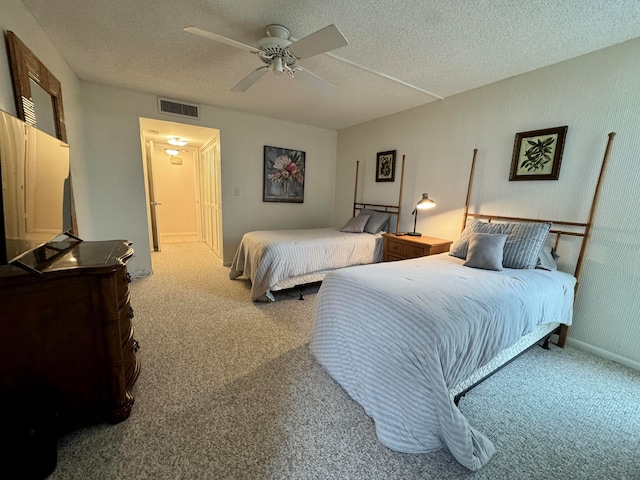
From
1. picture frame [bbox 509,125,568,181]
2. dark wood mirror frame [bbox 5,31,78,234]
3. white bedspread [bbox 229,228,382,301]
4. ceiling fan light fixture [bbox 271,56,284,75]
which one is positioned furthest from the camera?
white bedspread [bbox 229,228,382,301]

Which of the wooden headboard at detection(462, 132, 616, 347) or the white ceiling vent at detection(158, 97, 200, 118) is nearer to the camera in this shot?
the wooden headboard at detection(462, 132, 616, 347)

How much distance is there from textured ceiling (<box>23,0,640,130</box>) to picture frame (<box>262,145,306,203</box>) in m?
1.35

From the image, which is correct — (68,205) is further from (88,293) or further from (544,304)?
(544,304)

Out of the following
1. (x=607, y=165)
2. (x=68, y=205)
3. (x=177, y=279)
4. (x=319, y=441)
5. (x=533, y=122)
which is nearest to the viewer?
(x=319, y=441)

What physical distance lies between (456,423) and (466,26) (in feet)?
8.14

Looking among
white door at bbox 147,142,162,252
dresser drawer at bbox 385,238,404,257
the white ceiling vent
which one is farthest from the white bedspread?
white door at bbox 147,142,162,252

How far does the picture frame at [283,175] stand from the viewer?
14.3 feet

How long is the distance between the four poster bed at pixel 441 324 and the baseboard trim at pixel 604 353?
0.53 ft

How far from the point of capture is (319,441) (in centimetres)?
135

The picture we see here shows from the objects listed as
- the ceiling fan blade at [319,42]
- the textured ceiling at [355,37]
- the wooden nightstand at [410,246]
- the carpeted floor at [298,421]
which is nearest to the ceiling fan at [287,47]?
the ceiling fan blade at [319,42]

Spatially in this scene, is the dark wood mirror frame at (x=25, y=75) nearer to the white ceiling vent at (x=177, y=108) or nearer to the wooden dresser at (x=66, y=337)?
the wooden dresser at (x=66, y=337)

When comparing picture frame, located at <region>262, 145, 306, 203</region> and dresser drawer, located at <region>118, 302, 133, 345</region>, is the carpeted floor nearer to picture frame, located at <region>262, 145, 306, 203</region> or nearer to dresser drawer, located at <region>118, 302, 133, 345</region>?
dresser drawer, located at <region>118, 302, 133, 345</region>

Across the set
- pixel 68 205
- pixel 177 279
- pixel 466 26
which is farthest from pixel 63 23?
pixel 466 26

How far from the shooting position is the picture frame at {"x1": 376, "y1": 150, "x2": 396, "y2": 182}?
3.86 meters
